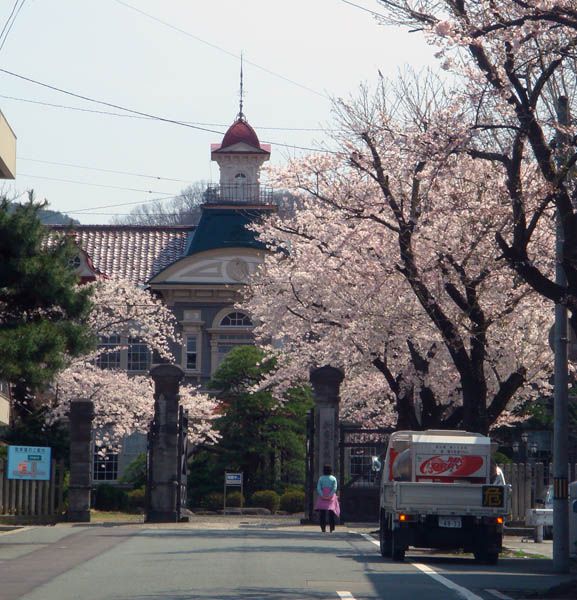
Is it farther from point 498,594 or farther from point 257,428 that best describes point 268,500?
point 498,594

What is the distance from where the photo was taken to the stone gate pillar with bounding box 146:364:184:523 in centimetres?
3406

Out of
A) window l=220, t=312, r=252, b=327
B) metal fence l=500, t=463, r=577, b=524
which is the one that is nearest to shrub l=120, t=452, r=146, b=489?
window l=220, t=312, r=252, b=327

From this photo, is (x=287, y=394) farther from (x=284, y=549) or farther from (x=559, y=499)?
(x=559, y=499)

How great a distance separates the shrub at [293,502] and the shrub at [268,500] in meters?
0.22

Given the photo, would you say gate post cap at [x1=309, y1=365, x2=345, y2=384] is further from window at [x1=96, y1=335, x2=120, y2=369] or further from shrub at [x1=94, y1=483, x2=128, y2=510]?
window at [x1=96, y1=335, x2=120, y2=369]

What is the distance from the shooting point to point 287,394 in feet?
153

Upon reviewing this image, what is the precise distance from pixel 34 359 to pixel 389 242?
9.37m

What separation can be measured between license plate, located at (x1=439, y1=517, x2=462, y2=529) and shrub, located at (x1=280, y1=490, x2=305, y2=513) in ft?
79.7

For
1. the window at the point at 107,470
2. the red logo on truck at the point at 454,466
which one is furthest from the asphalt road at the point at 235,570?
the window at the point at 107,470

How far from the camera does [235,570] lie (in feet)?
55.9

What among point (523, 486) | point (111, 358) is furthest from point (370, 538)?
point (111, 358)

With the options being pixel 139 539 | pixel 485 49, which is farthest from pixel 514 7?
pixel 139 539

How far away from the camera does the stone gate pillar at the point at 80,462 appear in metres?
34.1

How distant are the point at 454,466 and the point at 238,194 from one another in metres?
43.7
